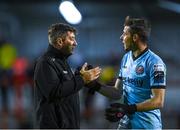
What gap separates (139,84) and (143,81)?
0.05 m

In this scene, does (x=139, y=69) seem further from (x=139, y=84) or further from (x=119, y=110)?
(x=119, y=110)

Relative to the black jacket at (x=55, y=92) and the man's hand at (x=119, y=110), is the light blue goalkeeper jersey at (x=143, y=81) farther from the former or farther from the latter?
the black jacket at (x=55, y=92)

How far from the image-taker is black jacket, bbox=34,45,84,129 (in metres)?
5.07

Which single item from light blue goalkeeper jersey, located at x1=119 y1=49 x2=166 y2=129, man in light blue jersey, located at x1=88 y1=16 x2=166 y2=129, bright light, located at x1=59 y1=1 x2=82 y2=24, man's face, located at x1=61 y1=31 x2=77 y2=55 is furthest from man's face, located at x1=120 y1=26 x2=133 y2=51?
bright light, located at x1=59 y1=1 x2=82 y2=24

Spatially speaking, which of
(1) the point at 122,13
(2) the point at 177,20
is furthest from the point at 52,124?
(2) the point at 177,20

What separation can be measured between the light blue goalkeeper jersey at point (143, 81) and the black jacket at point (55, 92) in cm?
50

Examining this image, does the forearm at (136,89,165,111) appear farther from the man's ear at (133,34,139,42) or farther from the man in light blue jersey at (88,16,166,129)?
the man's ear at (133,34,139,42)

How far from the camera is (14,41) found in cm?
1966

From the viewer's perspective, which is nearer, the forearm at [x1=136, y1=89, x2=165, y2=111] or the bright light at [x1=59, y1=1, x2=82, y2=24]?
the forearm at [x1=136, y1=89, x2=165, y2=111]

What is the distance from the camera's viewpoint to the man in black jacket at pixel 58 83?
5.08 m

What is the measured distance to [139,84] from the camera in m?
5.27

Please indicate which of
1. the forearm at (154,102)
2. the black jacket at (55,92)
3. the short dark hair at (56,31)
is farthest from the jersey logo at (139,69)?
the short dark hair at (56,31)

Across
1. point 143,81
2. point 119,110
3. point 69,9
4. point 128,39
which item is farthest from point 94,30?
point 119,110

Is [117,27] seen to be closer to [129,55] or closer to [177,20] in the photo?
[177,20]
